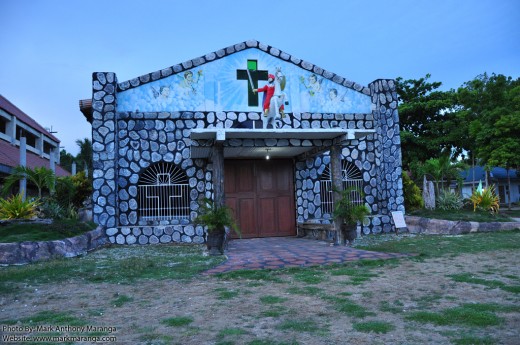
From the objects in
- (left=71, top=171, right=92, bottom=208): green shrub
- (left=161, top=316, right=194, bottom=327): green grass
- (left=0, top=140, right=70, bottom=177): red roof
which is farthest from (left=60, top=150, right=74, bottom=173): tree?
(left=161, top=316, right=194, bottom=327): green grass

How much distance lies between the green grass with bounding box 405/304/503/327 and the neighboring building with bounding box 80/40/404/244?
653cm

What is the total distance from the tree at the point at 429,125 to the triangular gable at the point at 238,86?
11.8 meters

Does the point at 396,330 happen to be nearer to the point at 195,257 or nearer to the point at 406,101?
the point at 195,257

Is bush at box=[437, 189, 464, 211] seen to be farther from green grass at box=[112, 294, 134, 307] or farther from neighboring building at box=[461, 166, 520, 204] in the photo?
neighboring building at box=[461, 166, 520, 204]

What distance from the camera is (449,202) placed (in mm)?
14336

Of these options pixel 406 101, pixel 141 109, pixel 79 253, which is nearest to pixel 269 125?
pixel 141 109

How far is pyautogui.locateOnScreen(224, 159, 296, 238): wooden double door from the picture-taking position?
1345cm

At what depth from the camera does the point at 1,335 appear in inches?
141

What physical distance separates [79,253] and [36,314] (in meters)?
5.37

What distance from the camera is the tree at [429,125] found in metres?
24.2

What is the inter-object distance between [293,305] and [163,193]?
29.5ft

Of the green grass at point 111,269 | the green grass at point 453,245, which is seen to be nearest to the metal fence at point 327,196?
the green grass at point 453,245

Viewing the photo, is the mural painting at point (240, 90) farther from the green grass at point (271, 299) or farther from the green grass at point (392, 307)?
the green grass at point (392, 307)

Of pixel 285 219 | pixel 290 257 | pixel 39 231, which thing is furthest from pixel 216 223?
pixel 285 219
